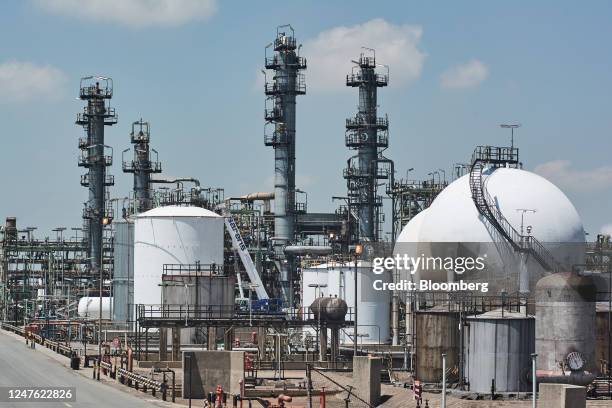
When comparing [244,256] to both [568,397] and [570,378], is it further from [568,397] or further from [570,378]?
[568,397]

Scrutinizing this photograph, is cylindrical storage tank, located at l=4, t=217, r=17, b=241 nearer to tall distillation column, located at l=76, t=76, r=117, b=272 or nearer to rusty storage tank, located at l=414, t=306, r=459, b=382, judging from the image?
tall distillation column, located at l=76, t=76, r=117, b=272

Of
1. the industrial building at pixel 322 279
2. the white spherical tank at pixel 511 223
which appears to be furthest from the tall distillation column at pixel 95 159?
the white spherical tank at pixel 511 223

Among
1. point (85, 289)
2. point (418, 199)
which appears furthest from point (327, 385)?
point (85, 289)

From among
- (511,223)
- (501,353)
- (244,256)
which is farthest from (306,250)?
(501,353)

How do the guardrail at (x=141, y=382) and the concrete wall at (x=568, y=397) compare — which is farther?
the guardrail at (x=141, y=382)

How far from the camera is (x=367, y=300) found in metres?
89.6

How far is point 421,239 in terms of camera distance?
244ft

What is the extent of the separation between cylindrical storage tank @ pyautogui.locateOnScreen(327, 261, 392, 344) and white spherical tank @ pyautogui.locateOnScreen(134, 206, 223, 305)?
930cm

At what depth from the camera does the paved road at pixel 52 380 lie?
4926 centimetres

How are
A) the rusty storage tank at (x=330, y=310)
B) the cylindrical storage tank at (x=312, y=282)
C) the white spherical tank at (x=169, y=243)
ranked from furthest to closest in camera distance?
the cylindrical storage tank at (x=312, y=282), the white spherical tank at (x=169, y=243), the rusty storage tank at (x=330, y=310)

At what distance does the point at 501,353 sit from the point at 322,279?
1677 inches

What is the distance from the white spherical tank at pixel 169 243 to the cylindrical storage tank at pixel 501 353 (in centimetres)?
3809

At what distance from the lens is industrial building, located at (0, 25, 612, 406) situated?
181 ft

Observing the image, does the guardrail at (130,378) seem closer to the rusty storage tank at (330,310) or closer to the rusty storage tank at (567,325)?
the rusty storage tank at (330,310)
